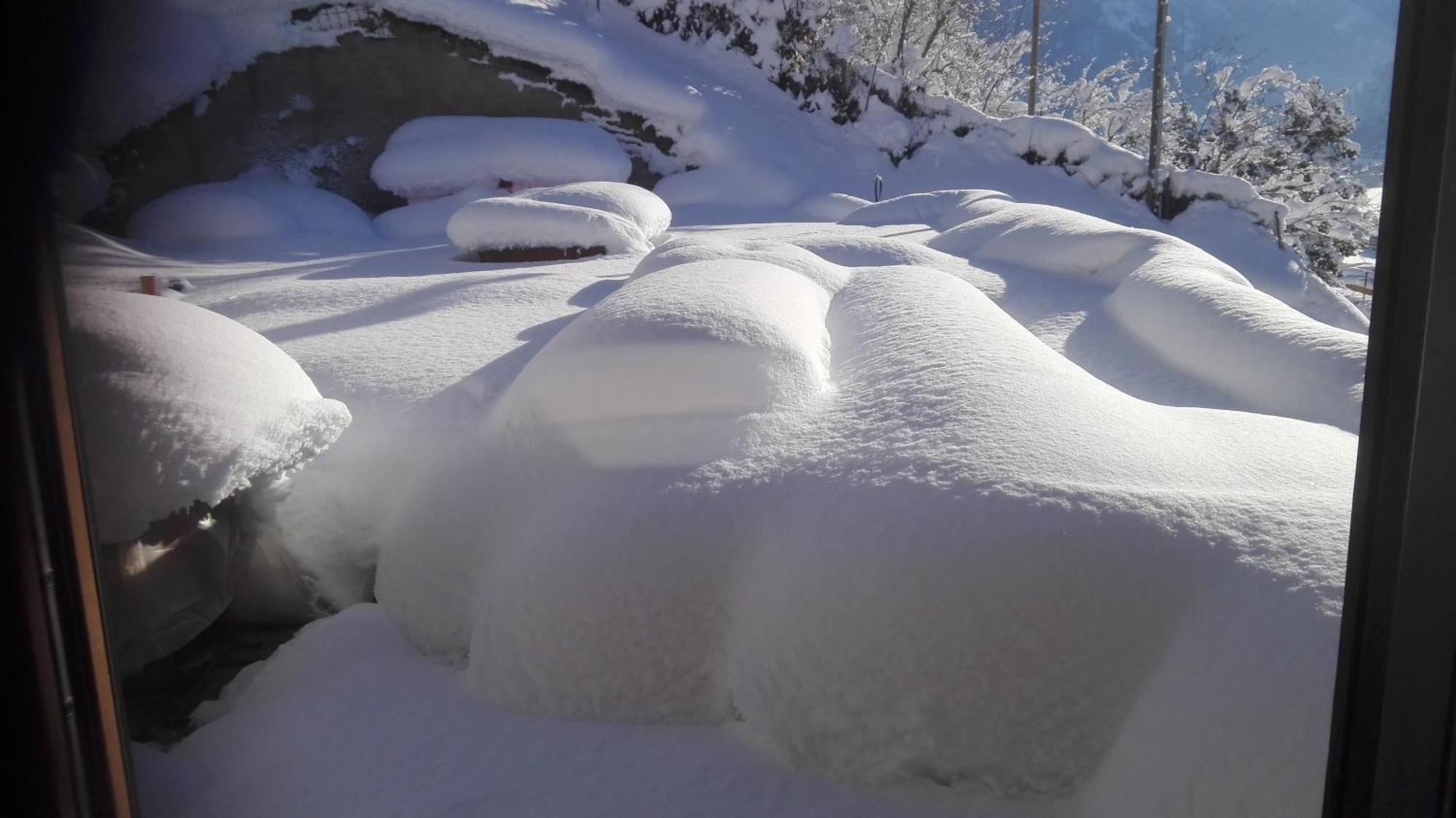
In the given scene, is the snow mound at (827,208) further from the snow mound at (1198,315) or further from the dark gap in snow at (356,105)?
the snow mound at (1198,315)

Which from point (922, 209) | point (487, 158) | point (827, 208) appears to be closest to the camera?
point (922, 209)

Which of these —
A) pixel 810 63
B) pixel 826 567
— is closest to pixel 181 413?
pixel 826 567

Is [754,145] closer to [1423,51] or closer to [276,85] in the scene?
[276,85]

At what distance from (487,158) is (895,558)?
5.97 metres

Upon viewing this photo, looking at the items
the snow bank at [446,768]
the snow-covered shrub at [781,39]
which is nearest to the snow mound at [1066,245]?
the snow bank at [446,768]

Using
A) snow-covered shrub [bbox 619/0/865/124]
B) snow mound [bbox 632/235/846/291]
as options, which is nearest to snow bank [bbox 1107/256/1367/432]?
snow mound [bbox 632/235/846/291]

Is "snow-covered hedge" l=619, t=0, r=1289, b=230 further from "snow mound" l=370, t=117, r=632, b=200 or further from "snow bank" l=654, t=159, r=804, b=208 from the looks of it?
"snow mound" l=370, t=117, r=632, b=200

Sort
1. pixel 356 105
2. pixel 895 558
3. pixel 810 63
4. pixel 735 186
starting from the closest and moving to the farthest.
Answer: pixel 895 558 < pixel 735 186 < pixel 356 105 < pixel 810 63

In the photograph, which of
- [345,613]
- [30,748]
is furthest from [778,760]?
[345,613]

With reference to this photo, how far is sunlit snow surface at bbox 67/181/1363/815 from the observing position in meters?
0.96

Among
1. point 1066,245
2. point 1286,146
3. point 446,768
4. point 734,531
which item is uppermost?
point 1286,146

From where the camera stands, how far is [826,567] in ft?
3.62

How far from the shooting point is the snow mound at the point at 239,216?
468 centimetres

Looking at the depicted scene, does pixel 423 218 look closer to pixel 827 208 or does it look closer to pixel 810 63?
pixel 827 208
